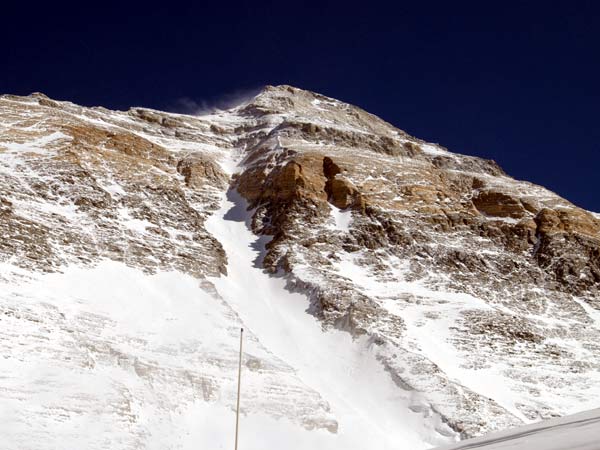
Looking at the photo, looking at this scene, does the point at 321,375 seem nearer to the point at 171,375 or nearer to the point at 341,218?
the point at 171,375

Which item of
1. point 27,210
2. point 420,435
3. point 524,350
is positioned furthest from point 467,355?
point 27,210

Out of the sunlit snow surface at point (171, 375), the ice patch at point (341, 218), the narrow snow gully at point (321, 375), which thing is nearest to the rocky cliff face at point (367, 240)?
the ice patch at point (341, 218)

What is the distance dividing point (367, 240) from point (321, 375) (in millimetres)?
24054

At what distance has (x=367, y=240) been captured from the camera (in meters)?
61.5

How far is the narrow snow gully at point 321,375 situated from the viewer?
31.2 meters

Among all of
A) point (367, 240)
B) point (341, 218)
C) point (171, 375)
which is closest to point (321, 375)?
point (171, 375)

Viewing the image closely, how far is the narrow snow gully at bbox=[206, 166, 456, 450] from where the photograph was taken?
31.2 meters

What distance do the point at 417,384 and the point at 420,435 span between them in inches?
171

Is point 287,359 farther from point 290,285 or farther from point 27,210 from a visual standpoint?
point 27,210

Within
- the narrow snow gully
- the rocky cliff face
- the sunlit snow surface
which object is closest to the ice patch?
the rocky cliff face

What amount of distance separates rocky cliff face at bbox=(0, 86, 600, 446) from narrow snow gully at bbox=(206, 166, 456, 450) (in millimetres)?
933

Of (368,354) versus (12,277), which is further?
(368,354)

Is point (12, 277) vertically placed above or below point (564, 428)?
below

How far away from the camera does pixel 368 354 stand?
1661 inches
